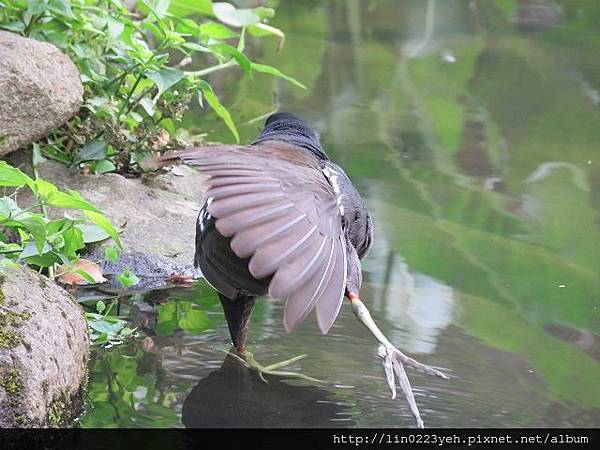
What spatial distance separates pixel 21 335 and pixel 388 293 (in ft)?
6.24

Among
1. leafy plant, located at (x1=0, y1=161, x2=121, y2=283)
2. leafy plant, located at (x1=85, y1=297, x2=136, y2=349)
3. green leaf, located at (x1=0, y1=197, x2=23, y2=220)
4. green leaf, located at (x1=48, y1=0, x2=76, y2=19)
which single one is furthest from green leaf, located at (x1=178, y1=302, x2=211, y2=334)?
green leaf, located at (x1=48, y1=0, x2=76, y2=19)

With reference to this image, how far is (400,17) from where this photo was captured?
9.76m

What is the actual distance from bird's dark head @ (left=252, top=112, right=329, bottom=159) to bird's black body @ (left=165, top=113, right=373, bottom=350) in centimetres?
33

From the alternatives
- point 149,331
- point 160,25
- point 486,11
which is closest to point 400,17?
point 486,11

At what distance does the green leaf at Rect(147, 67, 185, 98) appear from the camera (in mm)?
4199

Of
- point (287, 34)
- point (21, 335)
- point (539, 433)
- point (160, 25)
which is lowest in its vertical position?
point (287, 34)

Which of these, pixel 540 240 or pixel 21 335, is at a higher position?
pixel 21 335

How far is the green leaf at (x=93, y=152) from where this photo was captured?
4.51m

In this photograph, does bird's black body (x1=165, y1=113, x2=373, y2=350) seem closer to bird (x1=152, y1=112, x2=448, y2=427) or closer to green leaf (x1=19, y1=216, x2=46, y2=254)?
bird (x1=152, y1=112, x2=448, y2=427)

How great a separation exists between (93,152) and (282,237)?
194 cm

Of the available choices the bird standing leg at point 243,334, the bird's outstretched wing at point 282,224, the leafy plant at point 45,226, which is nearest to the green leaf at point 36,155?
the leafy plant at point 45,226

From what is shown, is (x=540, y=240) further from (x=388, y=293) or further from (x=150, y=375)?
(x=150, y=375)

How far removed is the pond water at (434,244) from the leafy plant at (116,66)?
74cm

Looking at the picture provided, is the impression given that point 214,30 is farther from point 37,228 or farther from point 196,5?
point 37,228
